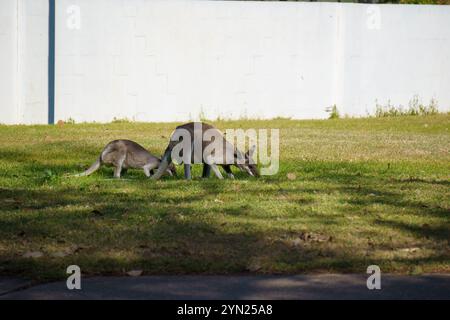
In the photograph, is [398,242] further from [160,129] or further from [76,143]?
[160,129]

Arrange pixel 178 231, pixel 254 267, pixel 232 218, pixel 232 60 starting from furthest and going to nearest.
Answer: pixel 232 60
pixel 232 218
pixel 178 231
pixel 254 267

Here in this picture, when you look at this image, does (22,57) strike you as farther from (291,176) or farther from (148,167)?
(291,176)

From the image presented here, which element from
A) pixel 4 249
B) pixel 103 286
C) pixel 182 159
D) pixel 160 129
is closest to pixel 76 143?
pixel 160 129

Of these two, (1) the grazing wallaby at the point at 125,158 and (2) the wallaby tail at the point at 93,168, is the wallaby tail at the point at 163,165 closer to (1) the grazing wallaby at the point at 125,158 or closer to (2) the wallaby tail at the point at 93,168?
(1) the grazing wallaby at the point at 125,158

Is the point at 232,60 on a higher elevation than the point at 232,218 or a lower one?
higher

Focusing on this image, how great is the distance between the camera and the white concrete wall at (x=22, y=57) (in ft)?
52.4

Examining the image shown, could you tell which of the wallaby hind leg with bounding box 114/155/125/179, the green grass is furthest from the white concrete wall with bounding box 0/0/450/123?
the wallaby hind leg with bounding box 114/155/125/179

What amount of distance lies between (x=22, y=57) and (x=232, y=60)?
3.80 m

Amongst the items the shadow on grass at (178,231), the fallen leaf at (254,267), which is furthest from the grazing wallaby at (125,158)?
the fallen leaf at (254,267)

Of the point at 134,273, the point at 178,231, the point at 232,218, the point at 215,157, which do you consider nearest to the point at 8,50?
the point at 215,157

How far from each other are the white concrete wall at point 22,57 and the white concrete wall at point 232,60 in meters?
0.03

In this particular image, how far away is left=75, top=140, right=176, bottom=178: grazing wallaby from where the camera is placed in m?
10.4

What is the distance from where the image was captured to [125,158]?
10.4 metres

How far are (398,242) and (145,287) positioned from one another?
219cm
